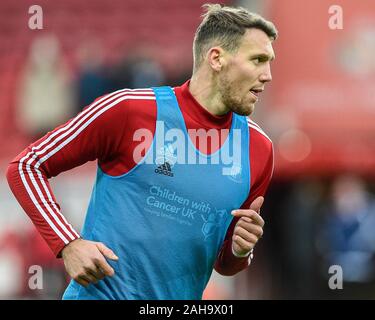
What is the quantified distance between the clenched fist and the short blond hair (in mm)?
929

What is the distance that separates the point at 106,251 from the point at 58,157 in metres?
0.61

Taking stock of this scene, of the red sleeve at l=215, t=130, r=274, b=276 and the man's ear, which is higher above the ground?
the man's ear

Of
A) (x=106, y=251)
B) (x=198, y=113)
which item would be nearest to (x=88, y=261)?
(x=106, y=251)

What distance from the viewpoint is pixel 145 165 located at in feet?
16.8

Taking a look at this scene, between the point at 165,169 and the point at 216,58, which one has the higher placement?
the point at 216,58

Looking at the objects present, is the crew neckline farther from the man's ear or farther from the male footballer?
the man's ear

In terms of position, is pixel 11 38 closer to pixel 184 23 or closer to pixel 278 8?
pixel 184 23

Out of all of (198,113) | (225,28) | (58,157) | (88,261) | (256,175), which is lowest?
(88,261)

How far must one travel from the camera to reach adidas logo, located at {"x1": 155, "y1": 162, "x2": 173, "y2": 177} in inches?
202

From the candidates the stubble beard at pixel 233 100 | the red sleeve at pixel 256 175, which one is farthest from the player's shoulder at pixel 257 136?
the stubble beard at pixel 233 100

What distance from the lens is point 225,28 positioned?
535 centimetres

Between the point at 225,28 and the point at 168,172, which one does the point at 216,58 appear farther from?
the point at 168,172

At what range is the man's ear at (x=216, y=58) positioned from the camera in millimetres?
5328

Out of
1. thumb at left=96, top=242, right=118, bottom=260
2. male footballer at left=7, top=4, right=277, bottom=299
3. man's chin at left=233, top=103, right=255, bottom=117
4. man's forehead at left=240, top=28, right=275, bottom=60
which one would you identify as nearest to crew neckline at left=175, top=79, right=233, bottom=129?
male footballer at left=7, top=4, right=277, bottom=299
